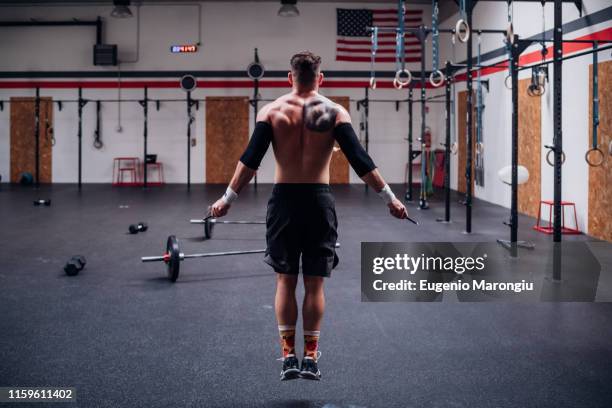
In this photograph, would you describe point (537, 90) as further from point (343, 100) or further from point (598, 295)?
point (343, 100)

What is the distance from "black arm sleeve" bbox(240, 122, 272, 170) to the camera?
2463mm

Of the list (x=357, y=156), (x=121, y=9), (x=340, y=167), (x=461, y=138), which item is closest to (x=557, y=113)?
(x=357, y=156)

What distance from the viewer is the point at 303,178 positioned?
2477 millimetres

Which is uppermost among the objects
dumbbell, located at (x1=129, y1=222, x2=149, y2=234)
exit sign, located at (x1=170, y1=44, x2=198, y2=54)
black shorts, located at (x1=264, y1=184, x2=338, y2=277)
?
exit sign, located at (x1=170, y1=44, x2=198, y2=54)

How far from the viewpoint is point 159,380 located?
8.59ft

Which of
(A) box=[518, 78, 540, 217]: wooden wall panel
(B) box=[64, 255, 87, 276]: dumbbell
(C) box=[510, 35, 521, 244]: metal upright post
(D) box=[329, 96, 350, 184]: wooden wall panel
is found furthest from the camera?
(D) box=[329, 96, 350, 184]: wooden wall panel

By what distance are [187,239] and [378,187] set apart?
4.27 metres

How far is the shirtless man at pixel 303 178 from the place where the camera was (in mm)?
2455

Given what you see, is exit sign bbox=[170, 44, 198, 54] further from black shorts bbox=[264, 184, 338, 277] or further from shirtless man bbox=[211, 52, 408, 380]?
black shorts bbox=[264, 184, 338, 277]

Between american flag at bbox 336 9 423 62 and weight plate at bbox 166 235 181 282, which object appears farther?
american flag at bbox 336 9 423 62

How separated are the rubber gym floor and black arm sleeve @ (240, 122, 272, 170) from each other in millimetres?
977

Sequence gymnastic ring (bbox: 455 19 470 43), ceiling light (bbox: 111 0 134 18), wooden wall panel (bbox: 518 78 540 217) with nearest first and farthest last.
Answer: gymnastic ring (bbox: 455 19 470 43) < wooden wall panel (bbox: 518 78 540 217) < ceiling light (bbox: 111 0 134 18)

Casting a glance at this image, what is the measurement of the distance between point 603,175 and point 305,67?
4.99m

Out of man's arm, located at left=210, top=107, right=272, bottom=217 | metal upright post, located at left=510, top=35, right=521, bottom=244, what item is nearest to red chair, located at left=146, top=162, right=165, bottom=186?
metal upright post, located at left=510, top=35, right=521, bottom=244
